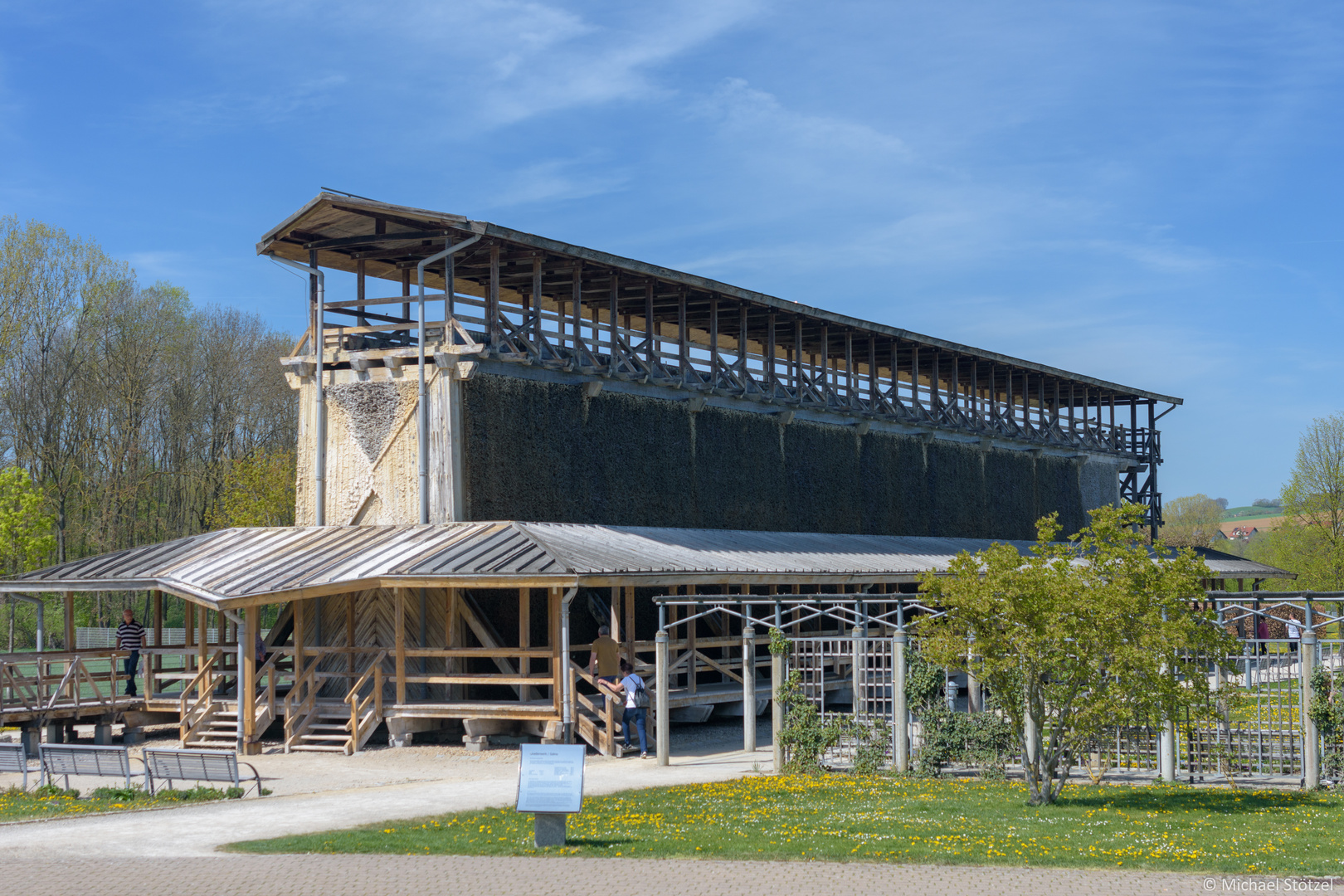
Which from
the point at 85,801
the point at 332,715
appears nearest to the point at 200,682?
the point at 332,715

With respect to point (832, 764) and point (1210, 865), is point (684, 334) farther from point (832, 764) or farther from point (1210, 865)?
point (1210, 865)

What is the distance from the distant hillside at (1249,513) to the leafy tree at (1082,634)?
134 meters

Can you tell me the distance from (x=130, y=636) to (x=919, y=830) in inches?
706

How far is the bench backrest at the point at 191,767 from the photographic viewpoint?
1691cm

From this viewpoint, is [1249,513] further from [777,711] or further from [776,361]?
[777,711]

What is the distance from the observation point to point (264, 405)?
5950 centimetres

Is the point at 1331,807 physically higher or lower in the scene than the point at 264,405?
lower

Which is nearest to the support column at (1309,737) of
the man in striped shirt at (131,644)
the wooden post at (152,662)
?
the wooden post at (152,662)

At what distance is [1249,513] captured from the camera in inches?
5974

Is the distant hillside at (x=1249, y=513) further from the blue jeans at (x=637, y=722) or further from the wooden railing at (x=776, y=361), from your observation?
the blue jeans at (x=637, y=722)

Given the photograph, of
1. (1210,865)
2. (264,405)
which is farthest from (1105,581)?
(264,405)

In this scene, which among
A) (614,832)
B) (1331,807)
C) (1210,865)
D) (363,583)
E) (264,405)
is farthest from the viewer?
(264,405)

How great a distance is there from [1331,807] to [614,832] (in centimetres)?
852

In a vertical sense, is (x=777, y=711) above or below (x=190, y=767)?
above
